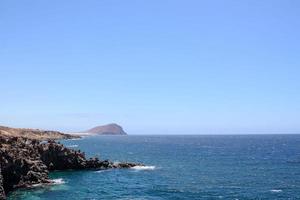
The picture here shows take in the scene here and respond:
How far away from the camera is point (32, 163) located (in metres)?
89.0

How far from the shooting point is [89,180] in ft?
318

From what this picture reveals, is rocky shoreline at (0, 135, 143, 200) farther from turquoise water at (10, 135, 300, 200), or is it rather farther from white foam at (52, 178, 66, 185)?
turquoise water at (10, 135, 300, 200)

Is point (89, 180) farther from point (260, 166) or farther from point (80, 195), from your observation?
point (260, 166)

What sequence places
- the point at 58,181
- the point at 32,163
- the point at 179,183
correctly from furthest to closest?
the point at 179,183
the point at 58,181
the point at 32,163

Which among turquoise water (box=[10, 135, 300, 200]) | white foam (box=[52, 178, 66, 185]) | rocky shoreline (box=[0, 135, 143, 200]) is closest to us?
turquoise water (box=[10, 135, 300, 200])

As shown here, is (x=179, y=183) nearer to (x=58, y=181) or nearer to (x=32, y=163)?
(x=58, y=181)

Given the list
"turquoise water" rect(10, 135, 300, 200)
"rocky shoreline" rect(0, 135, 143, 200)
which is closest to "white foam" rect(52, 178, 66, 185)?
"turquoise water" rect(10, 135, 300, 200)

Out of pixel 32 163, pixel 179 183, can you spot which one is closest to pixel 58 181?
pixel 32 163

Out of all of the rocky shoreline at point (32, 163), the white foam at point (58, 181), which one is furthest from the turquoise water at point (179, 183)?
the rocky shoreline at point (32, 163)

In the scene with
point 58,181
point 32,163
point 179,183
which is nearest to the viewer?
point 32,163

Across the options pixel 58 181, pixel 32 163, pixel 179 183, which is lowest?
pixel 179 183

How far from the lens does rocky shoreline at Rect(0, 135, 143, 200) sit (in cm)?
8200

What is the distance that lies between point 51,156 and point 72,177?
1229 cm

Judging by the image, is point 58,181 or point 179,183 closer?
point 58,181
